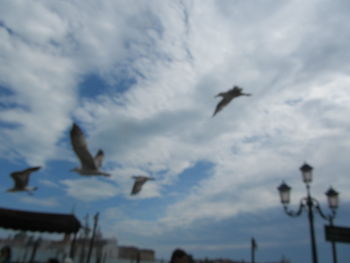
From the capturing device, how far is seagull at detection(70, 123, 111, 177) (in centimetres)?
822

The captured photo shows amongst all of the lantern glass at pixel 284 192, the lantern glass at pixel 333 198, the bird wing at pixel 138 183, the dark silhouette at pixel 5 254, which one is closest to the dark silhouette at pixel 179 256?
the dark silhouette at pixel 5 254

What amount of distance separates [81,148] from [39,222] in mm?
4479

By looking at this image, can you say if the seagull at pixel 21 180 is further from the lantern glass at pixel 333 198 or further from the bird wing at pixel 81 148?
the lantern glass at pixel 333 198

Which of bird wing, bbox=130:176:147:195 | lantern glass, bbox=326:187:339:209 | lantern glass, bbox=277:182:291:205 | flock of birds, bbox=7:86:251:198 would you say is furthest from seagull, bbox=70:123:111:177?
lantern glass, bbox=326:187:339:209

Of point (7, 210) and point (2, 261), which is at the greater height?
point (7, 210)

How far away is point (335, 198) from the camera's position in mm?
10656

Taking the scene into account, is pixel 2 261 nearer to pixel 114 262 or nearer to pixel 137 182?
pixel 137 182

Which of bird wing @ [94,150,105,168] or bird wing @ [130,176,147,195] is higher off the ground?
bird wing @ [94,150,105,168]

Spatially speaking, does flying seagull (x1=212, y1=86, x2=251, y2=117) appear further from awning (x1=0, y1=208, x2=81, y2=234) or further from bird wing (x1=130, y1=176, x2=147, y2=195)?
awning (x1=0, y1=208, x2=81, y2=234)

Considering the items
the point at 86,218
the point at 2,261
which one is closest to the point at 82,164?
the point at 2,261

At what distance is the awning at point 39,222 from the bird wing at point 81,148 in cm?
333

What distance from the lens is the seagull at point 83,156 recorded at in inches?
324

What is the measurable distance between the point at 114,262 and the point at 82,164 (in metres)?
123

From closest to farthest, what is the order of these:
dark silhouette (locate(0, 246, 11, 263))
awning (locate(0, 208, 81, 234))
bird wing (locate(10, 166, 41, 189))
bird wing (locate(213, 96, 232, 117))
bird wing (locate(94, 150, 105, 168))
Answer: dark silhouette (locate(0, 246, 11, 263))
bird wing (locate(213, 96, 232, 117))
bird wing (locate(94, 150, 105, 168))
awning (locate(0, 208, 81, 234))
bird wing (locate(10, 166, 41, 189))
